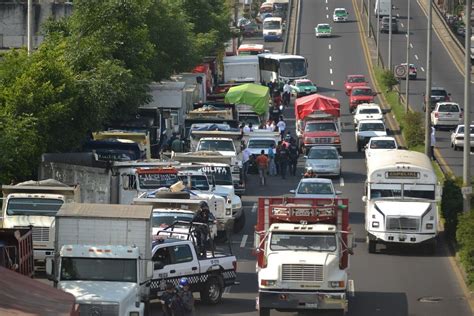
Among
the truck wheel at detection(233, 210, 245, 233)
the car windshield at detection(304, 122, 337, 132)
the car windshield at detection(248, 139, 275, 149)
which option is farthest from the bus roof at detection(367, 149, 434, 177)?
the car windshield at detection(304, 122, 337, 132)

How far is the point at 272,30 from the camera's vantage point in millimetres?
117375

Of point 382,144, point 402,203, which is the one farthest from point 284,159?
point 402,203

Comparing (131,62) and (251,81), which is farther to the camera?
(251,81)

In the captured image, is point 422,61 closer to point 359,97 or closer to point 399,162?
point 359,97

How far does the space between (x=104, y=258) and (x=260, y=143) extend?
3250 centimetres

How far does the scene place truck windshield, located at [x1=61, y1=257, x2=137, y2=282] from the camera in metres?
28.0

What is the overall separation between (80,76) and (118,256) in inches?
808

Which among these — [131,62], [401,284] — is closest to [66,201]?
[401,284]

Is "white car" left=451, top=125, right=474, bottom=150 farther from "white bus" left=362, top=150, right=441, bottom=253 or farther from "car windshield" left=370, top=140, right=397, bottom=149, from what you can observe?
"white bus" left=362, top=150, right=441, bottom=253

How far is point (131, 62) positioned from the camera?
56625 mm

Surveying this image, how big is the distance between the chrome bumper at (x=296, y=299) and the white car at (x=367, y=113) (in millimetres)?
41079

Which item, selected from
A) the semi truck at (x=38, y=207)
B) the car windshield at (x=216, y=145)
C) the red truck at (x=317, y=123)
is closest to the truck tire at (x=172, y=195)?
the semi truck at (x=38, y=207)

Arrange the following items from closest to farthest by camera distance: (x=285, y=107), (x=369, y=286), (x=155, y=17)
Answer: (x=369, y=286) → (x=155, y=17) → (x=285, y=107)

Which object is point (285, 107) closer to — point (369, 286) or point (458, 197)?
point (458, 197)
